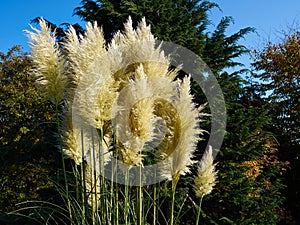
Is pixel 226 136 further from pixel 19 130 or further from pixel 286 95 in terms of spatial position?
pixel 286 95

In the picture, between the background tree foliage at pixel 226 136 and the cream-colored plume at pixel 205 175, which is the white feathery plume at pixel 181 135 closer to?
the cream-colored plume at pixel 205 175

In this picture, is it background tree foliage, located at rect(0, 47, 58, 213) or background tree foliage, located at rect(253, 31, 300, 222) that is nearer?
background tree foliage, located at rect(0, 47, 58, 213)

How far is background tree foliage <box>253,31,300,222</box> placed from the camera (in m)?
8.30

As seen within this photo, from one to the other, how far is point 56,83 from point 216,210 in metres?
4.08

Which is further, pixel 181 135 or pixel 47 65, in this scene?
pixel 47 65

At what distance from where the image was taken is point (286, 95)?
31.4ft

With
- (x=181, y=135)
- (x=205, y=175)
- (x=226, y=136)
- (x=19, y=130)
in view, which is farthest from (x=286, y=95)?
(x=181, y=135)

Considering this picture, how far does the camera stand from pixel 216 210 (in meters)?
5.43

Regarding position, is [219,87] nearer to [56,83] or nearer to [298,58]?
[56,83]

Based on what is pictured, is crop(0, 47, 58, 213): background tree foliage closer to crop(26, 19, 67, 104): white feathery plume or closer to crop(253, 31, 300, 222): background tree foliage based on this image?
crop(26, 19, 67, 104): white feathery plume

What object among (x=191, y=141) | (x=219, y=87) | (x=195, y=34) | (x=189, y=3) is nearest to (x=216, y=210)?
(x=219, y=87)

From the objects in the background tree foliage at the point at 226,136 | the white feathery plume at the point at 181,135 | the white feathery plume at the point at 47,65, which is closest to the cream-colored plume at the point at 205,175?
the white feathery plume at the point at 181,135

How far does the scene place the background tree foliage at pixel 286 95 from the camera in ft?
27.2

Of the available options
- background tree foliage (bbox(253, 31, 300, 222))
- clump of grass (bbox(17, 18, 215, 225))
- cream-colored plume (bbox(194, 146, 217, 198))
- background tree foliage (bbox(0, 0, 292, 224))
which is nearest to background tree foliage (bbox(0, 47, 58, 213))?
background tree foliage (bbox(0, 0, 292, 224))
